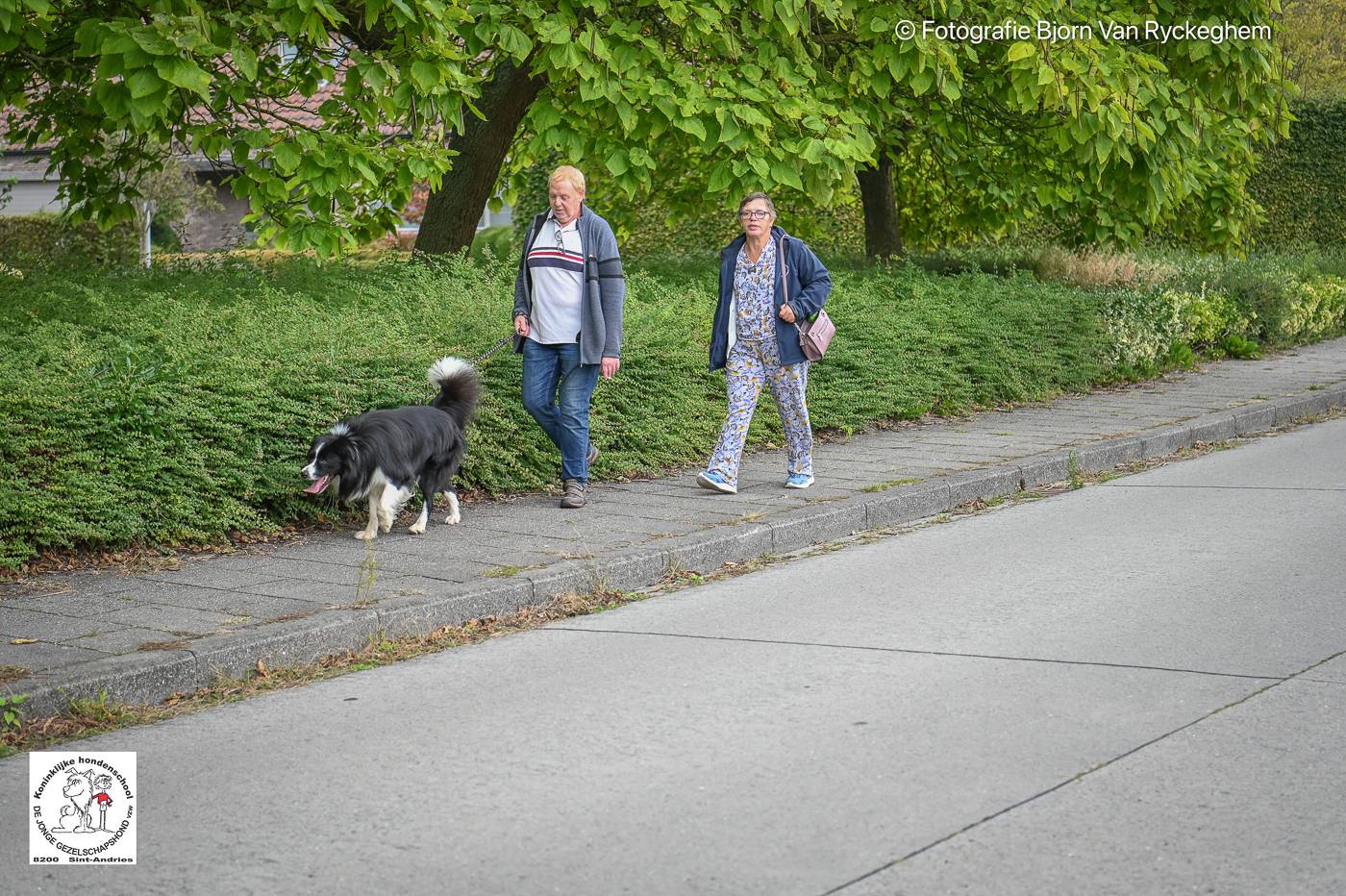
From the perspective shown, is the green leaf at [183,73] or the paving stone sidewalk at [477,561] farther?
the green leaf at [183,73]

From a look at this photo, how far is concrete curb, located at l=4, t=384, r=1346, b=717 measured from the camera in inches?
218

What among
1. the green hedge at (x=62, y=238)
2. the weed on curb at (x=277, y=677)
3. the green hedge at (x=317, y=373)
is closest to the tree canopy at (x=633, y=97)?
the green hedge at (x=317, y=373)

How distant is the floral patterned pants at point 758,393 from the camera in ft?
31.4

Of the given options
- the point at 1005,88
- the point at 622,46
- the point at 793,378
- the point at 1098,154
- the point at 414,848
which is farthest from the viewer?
the point at 1005,88

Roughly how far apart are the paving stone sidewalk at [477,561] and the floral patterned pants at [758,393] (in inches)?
9.9

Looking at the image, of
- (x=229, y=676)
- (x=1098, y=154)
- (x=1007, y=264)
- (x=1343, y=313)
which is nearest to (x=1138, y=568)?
(x=229, y=676)

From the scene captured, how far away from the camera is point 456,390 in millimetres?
8602

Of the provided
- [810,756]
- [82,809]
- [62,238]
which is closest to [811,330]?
[810,756]

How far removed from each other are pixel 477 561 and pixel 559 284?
2.19 meters

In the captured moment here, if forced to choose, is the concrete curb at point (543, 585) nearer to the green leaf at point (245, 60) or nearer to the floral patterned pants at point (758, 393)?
the floral patterned pants at point (758, 393)

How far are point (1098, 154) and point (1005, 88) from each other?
2495 mm

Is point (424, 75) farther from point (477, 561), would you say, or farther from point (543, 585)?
point (543, 585)

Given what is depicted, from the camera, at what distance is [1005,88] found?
1537 cm

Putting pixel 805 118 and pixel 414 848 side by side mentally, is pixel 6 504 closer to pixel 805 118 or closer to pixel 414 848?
pixel 414 848
